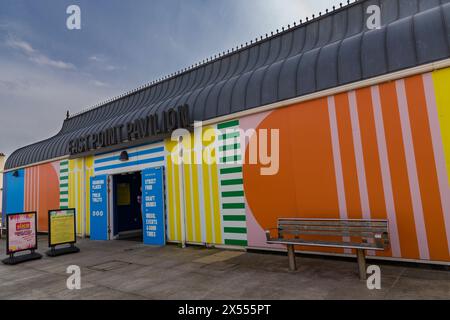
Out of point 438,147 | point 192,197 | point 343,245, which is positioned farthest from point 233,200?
point 438,147

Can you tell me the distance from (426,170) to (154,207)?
7.29 m

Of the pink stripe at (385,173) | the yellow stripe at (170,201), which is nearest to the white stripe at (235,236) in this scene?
the yellow stripe at (170,201)

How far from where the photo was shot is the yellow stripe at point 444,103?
520cm

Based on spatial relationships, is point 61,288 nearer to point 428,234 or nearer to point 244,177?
point 244,177

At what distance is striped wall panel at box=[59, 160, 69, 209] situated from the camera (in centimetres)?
1296

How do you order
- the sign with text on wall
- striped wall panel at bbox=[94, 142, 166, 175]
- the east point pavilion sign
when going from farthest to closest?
striped wall panel at bbox=[94, 142, 166, 175], the sign with text on wall, the east point pavilion sign

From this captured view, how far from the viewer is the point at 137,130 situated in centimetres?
967

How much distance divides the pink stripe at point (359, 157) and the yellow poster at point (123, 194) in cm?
964

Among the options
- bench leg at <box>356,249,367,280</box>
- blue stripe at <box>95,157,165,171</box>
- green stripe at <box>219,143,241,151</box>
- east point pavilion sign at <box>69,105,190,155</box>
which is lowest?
bench leg at <box>356,249,367,280</box>

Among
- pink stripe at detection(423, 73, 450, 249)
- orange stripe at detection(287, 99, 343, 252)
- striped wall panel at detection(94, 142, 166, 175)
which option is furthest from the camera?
striped wall panel at detection(94, 142, 166, 175)

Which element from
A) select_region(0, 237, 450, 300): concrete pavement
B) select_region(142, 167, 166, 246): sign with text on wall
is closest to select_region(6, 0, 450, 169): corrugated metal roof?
select_region(142, 167, 166, 246): sign with text on wall

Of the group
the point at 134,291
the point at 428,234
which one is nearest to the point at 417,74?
the point at 428,234

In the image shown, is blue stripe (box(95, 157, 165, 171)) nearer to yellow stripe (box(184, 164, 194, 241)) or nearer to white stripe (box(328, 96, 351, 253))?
yellow stripe (box(184, 164, 194, 241))

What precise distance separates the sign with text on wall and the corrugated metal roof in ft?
7.23
